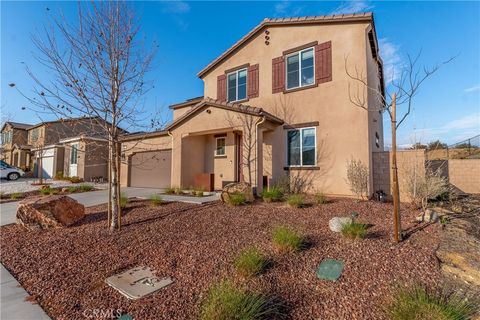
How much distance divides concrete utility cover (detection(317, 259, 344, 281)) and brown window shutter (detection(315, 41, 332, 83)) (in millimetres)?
8180

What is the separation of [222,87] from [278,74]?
11.8ft

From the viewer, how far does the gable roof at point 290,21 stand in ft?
30.3

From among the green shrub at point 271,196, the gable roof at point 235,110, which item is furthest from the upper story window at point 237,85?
the green shrub at point 271,196

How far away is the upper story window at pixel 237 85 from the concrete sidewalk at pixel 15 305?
11029 millimetres

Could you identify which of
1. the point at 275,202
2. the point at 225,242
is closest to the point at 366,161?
the point at 275,202

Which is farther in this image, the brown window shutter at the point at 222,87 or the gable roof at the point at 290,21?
the brown window shutter at the point at 222,87

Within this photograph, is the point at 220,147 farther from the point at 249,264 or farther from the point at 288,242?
the point at 249,264

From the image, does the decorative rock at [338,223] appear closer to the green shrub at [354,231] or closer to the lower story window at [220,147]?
the green shrub at [354,231]

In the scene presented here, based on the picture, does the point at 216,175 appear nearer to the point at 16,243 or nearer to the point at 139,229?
the point at 139,229

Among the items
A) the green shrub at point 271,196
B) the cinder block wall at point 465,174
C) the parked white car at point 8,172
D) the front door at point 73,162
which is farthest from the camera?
the parked white car at point 8,172

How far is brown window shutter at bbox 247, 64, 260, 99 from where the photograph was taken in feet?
39.2

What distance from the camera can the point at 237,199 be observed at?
7691 millimetres

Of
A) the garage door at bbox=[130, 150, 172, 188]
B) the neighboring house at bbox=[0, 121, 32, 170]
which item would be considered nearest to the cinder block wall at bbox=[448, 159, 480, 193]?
the garage door at bbox=[130, 150, 172, 188]

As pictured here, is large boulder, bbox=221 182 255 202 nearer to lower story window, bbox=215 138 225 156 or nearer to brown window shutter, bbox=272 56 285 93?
lower story window, bbox=215 138 225 156
